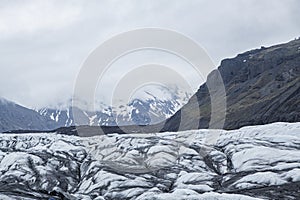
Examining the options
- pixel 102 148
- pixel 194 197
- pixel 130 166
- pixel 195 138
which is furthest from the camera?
pixel 195 138

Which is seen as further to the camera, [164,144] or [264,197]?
[164,144]

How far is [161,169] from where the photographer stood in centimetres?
8844

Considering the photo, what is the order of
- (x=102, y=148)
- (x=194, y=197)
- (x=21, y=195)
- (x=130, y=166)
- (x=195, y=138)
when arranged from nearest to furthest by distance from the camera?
(x=194, y=197), (x=21, y=195), (x=130, y=166), (x=102, y=148), (x=195, y=138)

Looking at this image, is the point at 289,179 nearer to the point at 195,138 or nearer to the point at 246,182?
the point at 246,182

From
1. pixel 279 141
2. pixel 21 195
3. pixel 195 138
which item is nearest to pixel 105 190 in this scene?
pixel 21 195

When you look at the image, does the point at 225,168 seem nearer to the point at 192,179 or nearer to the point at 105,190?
the point at 192,179

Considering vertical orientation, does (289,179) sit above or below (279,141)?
below

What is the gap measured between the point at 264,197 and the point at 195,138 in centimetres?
7841

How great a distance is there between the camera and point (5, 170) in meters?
101

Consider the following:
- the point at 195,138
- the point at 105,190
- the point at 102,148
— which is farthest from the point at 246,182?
the point at 195,138

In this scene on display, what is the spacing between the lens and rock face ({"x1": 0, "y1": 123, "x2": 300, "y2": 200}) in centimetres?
6381

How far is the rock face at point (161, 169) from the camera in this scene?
63.8 metres

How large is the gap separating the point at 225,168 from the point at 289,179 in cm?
2252

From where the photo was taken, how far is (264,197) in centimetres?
5409
